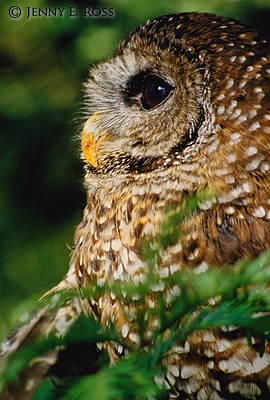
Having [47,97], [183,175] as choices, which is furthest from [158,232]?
[47,97]

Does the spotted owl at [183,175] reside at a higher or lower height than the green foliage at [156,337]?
lower

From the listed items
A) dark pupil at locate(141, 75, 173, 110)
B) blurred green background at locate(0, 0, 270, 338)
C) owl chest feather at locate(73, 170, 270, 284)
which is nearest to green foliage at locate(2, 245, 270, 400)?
owl chest feather at locate(73, 170, 270, 284)

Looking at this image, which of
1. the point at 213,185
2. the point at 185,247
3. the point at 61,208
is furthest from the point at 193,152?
the point at 61,208

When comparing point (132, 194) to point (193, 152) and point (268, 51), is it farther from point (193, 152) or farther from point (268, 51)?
point (268, 51)

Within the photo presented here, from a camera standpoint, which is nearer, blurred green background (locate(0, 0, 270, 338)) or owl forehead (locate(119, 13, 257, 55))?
owl forehead (locate(119, 13, 257, 55))

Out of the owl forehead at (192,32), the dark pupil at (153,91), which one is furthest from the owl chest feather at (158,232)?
the owl forehead at (192,32)

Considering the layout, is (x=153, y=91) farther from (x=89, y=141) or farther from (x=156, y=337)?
(x=156, y=337)

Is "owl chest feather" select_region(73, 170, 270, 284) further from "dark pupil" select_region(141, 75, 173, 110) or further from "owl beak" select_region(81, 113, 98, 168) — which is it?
"dark pupil" select_region(141, 75, 173, 110)

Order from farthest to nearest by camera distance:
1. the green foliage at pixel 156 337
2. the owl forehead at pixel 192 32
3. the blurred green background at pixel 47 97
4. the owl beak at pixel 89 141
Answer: the blurred green background at pixel 47 97 → the owl beak at pixel 89 141 → the owl forehead at pixel 192 32 → the green foliage at pixel 156 337

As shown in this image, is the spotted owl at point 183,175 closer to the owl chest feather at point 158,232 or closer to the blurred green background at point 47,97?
the owl chest feather at point 158,232

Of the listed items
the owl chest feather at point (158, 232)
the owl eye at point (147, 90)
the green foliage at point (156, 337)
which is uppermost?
the green foliage at point (156, 337)
